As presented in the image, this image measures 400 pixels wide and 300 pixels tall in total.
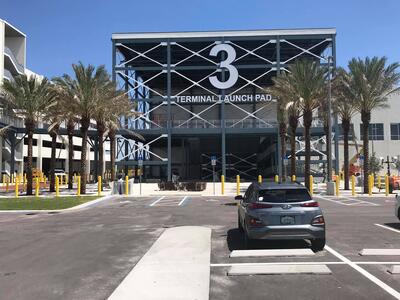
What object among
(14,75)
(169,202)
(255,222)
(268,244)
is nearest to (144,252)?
(255,222)

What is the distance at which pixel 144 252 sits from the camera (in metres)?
10.8

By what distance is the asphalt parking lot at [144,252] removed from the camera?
7391 mm

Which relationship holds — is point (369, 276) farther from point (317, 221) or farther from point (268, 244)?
point (268, 244)

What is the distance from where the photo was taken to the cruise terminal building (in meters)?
54.6

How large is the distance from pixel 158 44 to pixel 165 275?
1999 inches

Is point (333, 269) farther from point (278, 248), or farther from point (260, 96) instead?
point (260, 96)

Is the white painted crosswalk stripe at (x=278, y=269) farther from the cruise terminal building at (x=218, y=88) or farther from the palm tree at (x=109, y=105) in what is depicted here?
the cruise terminal building at (x=218, y=88)

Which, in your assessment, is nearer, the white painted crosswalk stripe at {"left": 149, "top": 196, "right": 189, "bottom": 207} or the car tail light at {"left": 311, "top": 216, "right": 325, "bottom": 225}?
the car tail light at {"left": 311, "top": 216, "right": 325, "bottom": 225}

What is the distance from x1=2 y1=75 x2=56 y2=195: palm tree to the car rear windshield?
975 inches

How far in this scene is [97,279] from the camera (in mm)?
8203

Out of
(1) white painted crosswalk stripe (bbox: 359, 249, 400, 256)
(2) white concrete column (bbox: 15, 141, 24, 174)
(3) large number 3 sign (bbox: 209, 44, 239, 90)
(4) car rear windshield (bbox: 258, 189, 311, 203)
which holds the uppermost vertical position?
(3) large number 3 sign (bbox: 209, 44, 239, 90)

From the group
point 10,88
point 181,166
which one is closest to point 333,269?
point 10,88

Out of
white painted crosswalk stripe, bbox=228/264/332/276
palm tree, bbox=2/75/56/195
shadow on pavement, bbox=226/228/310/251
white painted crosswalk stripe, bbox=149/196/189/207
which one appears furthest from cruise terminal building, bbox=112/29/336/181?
white painted crosswalk stripe, bbox=228/264/332/276

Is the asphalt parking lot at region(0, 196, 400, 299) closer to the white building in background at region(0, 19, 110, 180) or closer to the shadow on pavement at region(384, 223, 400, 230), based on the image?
the shadow on pavement at region(384, 223, 400, 230)
